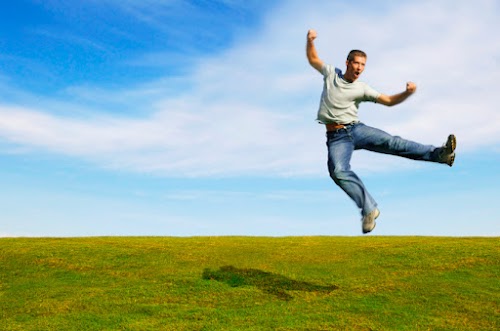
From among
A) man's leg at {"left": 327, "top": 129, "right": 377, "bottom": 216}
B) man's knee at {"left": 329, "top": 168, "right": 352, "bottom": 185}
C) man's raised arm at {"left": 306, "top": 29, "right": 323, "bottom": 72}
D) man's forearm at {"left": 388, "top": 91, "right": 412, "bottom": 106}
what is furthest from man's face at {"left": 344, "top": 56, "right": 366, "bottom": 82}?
man's knee at {"left": 329, "top": 168, "right": 352, "bottom": 185}

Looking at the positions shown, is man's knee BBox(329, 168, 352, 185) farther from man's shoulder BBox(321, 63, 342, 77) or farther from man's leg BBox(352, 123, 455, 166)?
man's shoulder BBox(321, 63, 342, 77)

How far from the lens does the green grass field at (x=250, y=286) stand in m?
16.5

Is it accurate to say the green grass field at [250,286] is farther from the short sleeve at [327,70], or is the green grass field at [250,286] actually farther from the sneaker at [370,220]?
the short sleeve at [327,70]

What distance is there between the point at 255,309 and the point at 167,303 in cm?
306

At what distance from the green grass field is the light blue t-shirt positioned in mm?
7968

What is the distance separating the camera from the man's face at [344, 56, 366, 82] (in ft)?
30.3

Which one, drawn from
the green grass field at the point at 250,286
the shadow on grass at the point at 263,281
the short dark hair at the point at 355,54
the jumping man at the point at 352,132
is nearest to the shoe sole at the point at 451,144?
the jumping man at the point at 352,132

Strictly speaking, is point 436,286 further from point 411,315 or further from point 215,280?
point 215,280

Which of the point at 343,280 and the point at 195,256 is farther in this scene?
the point at 195,256

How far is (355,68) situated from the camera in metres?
9.30

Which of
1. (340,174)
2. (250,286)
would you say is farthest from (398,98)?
(250,286)

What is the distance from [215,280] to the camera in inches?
831

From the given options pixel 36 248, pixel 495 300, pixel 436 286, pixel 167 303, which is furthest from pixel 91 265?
pixel 495 300

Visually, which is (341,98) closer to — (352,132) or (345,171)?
(352,132)
